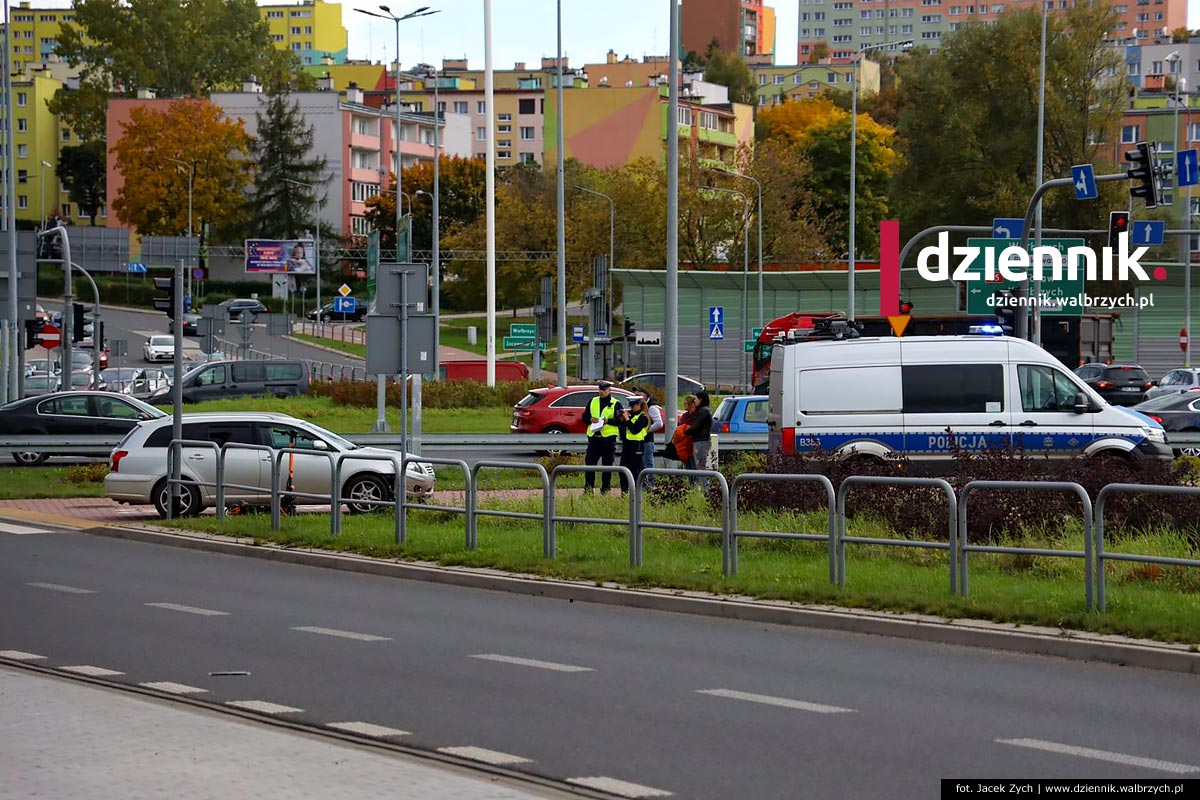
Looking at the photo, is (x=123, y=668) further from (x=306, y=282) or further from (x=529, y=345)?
(x=306, y=282)

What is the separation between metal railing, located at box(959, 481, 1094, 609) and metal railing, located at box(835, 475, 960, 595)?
0.21ft

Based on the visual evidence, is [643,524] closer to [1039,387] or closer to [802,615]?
[802,615]

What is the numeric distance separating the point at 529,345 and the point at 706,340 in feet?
52.6

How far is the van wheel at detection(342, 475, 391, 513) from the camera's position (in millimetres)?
20422

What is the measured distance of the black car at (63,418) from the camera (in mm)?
35562

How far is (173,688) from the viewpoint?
10820 millimetres

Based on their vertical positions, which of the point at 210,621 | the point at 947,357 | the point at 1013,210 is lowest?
the point at 210,621

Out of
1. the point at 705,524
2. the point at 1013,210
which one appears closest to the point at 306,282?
the point at 1013,210

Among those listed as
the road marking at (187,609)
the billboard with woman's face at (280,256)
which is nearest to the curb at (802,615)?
the road marking at (187,609)

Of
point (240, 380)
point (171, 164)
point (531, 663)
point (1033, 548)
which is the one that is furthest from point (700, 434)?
point (171, 164)

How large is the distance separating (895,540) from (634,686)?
4451 millimetres

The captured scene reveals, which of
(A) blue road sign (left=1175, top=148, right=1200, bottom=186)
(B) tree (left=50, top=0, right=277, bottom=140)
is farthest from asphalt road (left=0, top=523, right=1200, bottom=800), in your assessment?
(B) tree (left=50, top=0, right=277, bottom=140)

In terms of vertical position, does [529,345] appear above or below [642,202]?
below

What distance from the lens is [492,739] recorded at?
29.9 ft
